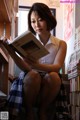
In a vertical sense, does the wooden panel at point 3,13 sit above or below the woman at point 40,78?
above

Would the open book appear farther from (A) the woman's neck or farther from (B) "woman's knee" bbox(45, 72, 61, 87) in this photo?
(A) the woman's neck

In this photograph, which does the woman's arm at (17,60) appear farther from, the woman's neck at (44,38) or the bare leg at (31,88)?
the woman's neck at (44,38)

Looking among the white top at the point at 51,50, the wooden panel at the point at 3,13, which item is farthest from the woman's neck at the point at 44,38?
the wooden panel at the point at 3,13

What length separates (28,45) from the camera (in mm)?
1093

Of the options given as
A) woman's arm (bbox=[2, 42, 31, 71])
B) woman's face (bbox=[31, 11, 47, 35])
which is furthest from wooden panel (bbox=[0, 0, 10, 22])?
Result: woman's arm (bbox=[2, 42, 31, 71])

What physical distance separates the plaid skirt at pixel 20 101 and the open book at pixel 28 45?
0.18 metres

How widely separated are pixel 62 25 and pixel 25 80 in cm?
163

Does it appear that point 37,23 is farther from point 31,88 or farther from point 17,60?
→ point 31,88

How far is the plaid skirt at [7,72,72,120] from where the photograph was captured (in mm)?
1169

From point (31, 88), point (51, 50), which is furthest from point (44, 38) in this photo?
point (31, 88)

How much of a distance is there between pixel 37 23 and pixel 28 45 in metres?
0.30

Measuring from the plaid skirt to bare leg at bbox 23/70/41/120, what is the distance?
30mm

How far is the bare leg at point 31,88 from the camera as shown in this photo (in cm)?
116

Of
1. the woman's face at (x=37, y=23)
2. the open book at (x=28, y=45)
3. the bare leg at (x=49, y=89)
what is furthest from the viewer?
the woman's face at (x=37, y=23)
